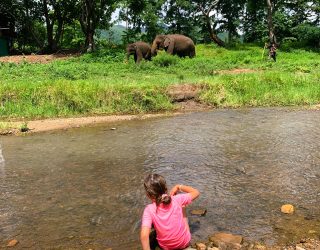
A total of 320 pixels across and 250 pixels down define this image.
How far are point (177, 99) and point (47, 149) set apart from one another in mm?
6204

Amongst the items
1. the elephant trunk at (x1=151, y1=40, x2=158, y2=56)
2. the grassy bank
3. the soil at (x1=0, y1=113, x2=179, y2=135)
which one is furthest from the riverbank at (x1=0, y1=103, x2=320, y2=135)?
the elephant trunk at (x1=151, y1=40, x2=158, y2=56)

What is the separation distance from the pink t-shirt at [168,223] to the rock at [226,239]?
87 cm

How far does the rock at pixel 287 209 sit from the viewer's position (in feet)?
20.5

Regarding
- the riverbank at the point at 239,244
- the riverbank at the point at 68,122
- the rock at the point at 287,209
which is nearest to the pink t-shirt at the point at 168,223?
the riverbank at the point at 239,244

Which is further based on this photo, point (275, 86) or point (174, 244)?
Result: point (275, 86)

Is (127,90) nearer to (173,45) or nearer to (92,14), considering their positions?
(173,45)

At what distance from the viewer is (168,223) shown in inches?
180

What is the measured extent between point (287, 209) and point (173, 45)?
71.8 feet

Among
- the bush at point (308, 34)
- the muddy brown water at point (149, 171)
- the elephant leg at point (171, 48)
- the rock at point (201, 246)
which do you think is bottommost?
the muddy brown water at point (149, 171)

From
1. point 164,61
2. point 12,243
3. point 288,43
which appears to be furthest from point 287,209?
point 288,43

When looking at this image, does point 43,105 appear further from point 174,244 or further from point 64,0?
point 64,0

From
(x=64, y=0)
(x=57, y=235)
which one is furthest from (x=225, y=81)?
(x=64, y=0)

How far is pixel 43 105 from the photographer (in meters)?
14.2

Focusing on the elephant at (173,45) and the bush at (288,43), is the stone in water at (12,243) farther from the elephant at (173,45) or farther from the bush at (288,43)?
the bush at (288,43)
